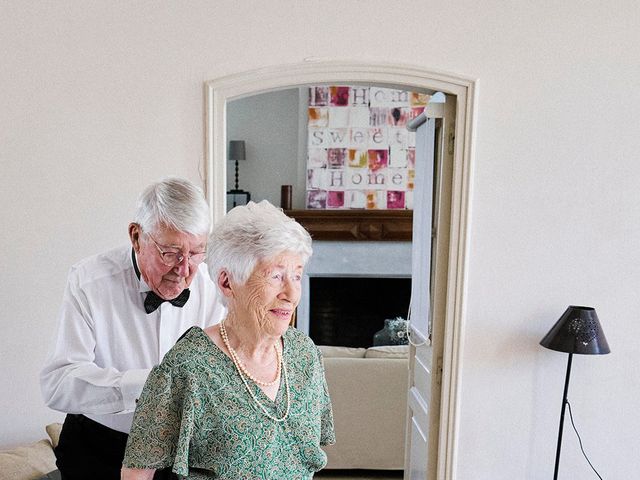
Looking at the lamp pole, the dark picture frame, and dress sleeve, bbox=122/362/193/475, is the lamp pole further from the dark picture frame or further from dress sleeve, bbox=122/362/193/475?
the dark picture frame

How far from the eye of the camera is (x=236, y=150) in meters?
6.79

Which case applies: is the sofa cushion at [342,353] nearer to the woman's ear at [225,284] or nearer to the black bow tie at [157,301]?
the black bow tie at [157,301]

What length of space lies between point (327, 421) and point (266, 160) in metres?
5.52

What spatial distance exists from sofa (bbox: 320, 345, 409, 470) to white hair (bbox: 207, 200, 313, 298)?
8.89ft

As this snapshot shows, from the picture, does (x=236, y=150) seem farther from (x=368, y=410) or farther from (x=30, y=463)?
(x=30, y=463)

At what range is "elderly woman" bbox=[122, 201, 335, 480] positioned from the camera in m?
1.29

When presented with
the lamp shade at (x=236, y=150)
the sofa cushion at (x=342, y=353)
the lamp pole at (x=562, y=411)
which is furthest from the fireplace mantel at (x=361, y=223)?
the lamp pole at (x=562, y=411)

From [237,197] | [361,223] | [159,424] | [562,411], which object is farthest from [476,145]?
[237,197]

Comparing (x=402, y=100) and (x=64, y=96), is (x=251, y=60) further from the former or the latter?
→ (x=402, y=100)

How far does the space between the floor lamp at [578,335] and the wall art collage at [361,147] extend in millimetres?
3393

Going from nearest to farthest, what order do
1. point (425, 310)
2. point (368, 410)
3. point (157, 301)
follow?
point (157, 301)
point (425, 310)
point (368, 410)

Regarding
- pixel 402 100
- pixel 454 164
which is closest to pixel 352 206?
pixel 402 100

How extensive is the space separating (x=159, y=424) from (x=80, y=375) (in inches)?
17.2

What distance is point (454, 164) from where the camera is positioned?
2955 mm
